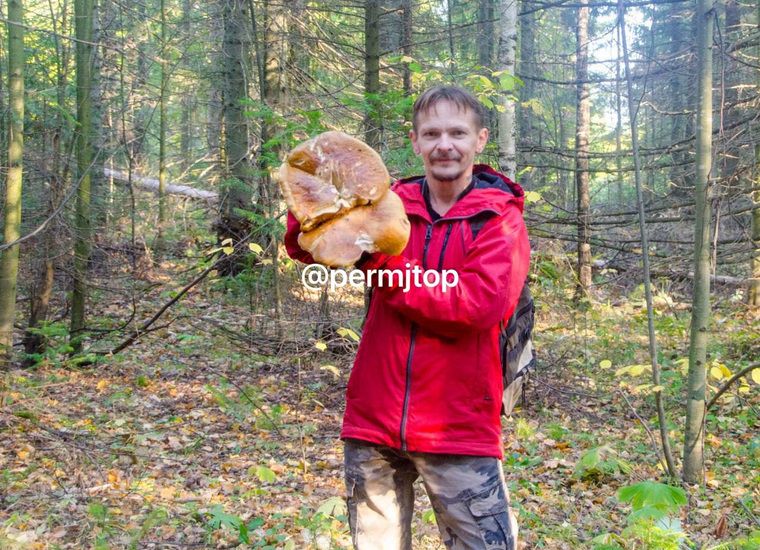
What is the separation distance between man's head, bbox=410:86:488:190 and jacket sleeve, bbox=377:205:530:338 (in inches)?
11.3

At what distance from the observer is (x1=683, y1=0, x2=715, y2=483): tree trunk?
436 cm

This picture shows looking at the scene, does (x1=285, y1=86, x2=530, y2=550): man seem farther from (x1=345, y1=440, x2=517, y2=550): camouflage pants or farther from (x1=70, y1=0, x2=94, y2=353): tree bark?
(x1=70, y1=0, x2=94, y2=353): tree bark

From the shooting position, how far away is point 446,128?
2199mm

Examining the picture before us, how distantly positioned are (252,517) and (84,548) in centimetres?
109

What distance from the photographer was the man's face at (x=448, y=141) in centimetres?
220

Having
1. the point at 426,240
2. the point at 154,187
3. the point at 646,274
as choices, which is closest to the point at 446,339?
the point at 426,240

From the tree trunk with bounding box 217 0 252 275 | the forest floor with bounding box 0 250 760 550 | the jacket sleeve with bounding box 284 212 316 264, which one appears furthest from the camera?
the tree trunk with bounding box 217 0 252 275

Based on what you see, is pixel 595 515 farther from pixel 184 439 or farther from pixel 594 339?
pixel 594 339

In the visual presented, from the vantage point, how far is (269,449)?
5461 mm

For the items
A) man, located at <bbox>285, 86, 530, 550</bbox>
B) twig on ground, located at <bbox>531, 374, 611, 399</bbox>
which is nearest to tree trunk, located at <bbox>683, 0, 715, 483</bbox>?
twig on ground, located at <bbox>531, 374, 611, 399</bbox>

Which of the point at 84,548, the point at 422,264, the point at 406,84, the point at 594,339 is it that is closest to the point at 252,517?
the point at 84,548

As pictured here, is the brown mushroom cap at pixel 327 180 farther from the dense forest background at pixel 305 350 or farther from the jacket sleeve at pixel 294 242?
the dense forest background at pixel 305 350

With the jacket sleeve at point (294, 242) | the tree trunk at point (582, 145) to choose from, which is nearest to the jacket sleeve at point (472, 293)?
the jacket sleeve at point (294, 242)

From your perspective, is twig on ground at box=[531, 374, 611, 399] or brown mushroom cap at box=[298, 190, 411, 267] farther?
twig on ground at box=[531, 374, 611, 399]
